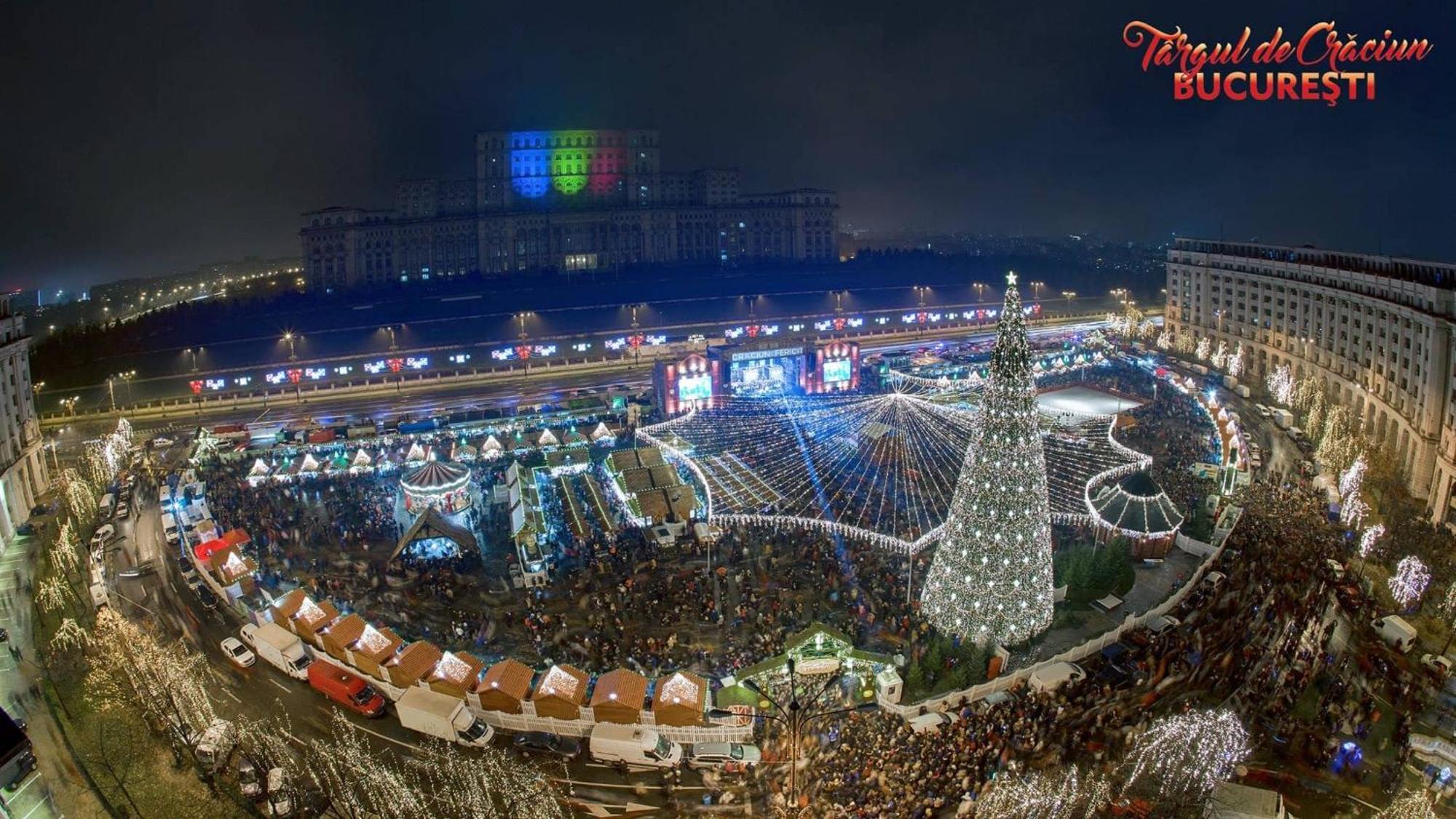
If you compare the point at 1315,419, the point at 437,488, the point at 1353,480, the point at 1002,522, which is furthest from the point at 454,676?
the point at 1315,419

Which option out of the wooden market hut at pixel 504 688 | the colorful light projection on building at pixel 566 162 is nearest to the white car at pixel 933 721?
the wooden market hut at pixel 504 688

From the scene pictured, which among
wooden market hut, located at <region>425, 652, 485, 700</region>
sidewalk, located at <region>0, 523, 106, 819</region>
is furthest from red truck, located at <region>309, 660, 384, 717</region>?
sidewalk, located at <region>0, 523, 106, 819</region>

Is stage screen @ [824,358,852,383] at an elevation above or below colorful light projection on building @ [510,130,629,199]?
below

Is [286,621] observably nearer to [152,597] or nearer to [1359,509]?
[152,597]

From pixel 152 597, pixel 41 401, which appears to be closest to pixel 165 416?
pixel 41 401

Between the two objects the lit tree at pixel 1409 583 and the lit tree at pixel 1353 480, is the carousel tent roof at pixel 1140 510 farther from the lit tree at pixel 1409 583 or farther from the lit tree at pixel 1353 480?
the lit tree at pixel 1353 480

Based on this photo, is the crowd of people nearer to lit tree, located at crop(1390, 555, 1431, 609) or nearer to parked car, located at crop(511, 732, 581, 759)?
lit tree, located at crop(1390, 555, 1431, 609)

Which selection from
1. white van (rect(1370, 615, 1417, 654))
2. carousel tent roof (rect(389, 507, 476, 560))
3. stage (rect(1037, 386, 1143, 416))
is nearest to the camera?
white van (rect(1370, 615, 1417, 654))
